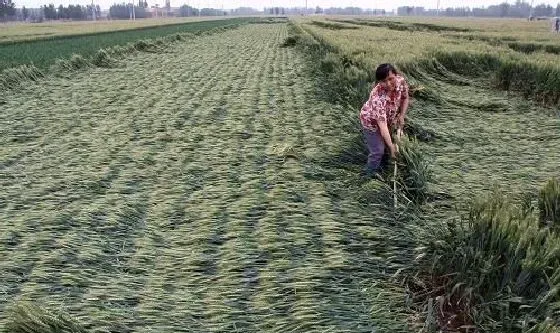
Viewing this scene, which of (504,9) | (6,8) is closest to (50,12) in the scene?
(6,8)

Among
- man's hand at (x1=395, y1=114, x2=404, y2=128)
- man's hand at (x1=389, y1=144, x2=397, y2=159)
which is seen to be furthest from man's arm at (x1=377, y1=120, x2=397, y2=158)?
man's hand at (x1=395, y1=114, x2=404, y2=128)

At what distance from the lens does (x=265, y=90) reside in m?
11.5

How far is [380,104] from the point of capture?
5.20 m

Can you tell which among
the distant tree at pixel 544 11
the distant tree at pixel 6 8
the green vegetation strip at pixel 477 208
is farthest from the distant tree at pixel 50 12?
the distant tree at pixel 544 11

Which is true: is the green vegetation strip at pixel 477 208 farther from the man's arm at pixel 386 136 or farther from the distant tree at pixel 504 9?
the distant tree at pixel 504 9

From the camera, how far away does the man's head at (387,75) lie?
16.7ft

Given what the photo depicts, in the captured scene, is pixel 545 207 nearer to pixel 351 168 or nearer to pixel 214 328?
pixel 351 168

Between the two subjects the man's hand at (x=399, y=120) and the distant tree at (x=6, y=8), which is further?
the distant tree at (x=6, y=8)

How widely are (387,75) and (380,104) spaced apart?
301 mm

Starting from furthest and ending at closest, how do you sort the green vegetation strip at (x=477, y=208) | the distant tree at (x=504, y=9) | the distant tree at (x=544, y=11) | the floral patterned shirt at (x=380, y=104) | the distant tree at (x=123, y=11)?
the distant tree at (x=504, y=9) < the distant tree at (x=544, y=11) < the distant tree at (x=123, y=11) < the floral patterned shirt at (x=380, y=104) < the green vegetation strip at (x=477, y=208)

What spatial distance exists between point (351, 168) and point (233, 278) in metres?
2.55

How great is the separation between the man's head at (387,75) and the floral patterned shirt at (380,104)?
6 cm

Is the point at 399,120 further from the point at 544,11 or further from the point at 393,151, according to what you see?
the point at 544,11

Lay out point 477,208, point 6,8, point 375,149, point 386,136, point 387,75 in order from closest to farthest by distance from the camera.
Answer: point 477,208 → point 386,136 → point 387,75 → point 375,149 → point 6,8
